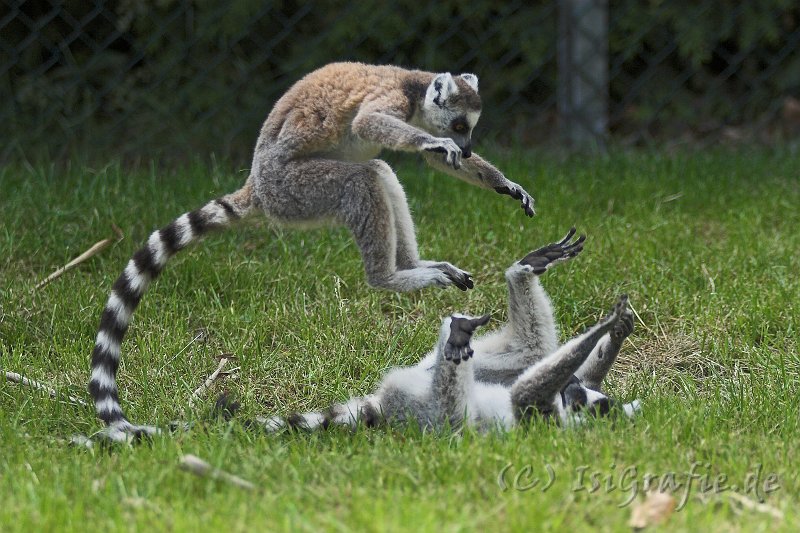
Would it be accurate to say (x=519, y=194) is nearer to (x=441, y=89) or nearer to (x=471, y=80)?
(x=441, y=89)

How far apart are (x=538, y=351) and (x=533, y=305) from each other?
0.19 meters

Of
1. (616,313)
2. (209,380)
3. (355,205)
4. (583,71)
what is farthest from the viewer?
(583,71)

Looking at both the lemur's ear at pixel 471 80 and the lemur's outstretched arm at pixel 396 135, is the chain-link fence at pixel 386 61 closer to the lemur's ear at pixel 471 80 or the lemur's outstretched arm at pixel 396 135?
the lemur's ear at pixel 471 80

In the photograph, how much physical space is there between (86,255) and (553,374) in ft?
8.43

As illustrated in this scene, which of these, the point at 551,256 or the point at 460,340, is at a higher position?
the point at 551,256

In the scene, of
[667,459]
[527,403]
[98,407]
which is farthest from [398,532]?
[98,407]

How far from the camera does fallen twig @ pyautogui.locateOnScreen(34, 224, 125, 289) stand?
198 inches

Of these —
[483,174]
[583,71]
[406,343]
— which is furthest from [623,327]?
[583,71]

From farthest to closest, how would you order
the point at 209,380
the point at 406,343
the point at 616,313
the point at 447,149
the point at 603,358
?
1. the point at 406,343
2. the point at 209,380
3. the point at 603,358
4. the point at 616,313
5. the point at 447,149

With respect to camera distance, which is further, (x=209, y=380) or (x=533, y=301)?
(x=209, y=380)

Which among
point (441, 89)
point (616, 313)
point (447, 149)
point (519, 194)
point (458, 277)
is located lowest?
point (616, 313)

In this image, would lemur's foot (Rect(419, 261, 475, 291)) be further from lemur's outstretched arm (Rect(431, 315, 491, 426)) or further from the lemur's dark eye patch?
the lemur's dark eye patch

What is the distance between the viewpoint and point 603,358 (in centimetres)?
412

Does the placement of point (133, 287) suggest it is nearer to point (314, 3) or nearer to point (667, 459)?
point (667, 459)
